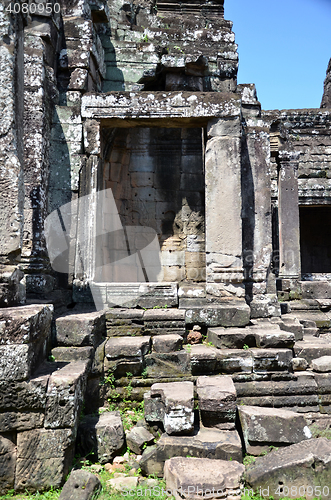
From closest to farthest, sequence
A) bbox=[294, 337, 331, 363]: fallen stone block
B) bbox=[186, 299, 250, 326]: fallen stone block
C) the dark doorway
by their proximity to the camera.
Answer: bbox=[294, 337, 331, 363]: fallen stone block, bbox=[186, 299, 250, 326]: fallen stone block, the dark doorway

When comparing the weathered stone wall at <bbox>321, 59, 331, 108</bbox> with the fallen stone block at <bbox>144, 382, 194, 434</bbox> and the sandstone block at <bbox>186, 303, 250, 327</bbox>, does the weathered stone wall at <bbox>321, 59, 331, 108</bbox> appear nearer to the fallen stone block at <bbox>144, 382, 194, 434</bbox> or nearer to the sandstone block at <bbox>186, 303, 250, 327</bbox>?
the sandstone block at <bbox>186, 303, 250, 327</bbox>

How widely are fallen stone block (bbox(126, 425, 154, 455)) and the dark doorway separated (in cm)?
1238

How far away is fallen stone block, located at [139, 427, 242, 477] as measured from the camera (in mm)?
3057

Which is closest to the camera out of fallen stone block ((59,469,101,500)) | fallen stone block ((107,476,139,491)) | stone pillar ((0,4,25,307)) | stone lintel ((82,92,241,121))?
fallen stone block ((59,469,101,500))

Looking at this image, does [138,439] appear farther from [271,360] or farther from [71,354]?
[271,360]

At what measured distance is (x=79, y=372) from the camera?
329 cm

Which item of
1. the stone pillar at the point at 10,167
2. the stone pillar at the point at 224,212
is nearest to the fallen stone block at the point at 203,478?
the stone pillar at the point at 10,167

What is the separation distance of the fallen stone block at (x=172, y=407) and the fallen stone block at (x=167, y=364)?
428 millimetres

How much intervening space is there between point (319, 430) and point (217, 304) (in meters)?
1.90

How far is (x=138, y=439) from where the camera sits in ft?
11.1

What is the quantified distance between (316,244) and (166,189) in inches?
369

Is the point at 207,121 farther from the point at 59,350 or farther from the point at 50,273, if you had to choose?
the point at 59,350

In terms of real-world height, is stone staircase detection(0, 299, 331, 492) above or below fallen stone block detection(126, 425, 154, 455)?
above

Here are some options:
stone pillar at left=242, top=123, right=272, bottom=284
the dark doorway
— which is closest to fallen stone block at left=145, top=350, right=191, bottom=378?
stone pillar at left=242, top=123, right=272, bottom=284
